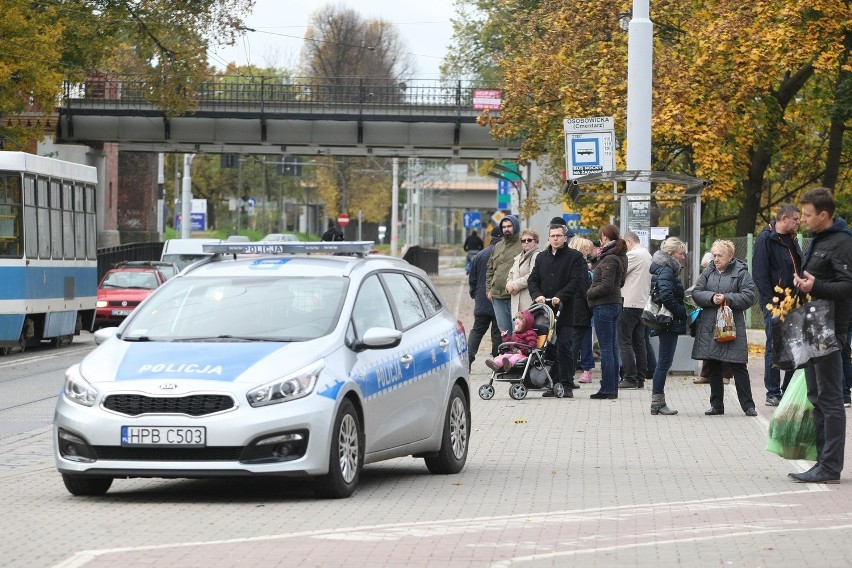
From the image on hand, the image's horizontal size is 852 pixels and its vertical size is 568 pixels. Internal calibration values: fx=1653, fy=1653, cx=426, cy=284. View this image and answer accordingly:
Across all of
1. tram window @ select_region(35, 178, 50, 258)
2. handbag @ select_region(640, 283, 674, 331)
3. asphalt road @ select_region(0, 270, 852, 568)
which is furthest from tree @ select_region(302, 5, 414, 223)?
asphalt road @ select_region(0, 270, 852, 568)

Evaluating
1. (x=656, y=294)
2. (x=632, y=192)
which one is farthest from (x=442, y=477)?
(x=632, y=192)

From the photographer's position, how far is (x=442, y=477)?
11.2m

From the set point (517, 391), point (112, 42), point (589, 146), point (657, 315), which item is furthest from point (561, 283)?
point (112, 42)

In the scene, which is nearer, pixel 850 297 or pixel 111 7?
pixel 850 297

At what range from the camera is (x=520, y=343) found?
1792cm

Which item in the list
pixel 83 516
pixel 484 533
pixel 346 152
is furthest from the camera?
pixel 346 152

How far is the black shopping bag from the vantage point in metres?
10.3

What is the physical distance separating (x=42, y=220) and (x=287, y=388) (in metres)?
18.7

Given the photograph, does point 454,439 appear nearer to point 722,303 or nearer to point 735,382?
point 722,303

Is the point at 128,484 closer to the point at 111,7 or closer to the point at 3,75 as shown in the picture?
the point at 3,75

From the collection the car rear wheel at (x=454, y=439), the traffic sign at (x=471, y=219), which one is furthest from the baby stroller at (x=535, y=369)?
the traffic sign at (x=471, y=219)

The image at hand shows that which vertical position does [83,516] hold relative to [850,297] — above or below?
below

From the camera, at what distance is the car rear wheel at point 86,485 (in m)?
9.84

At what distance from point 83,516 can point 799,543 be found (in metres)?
3.85
